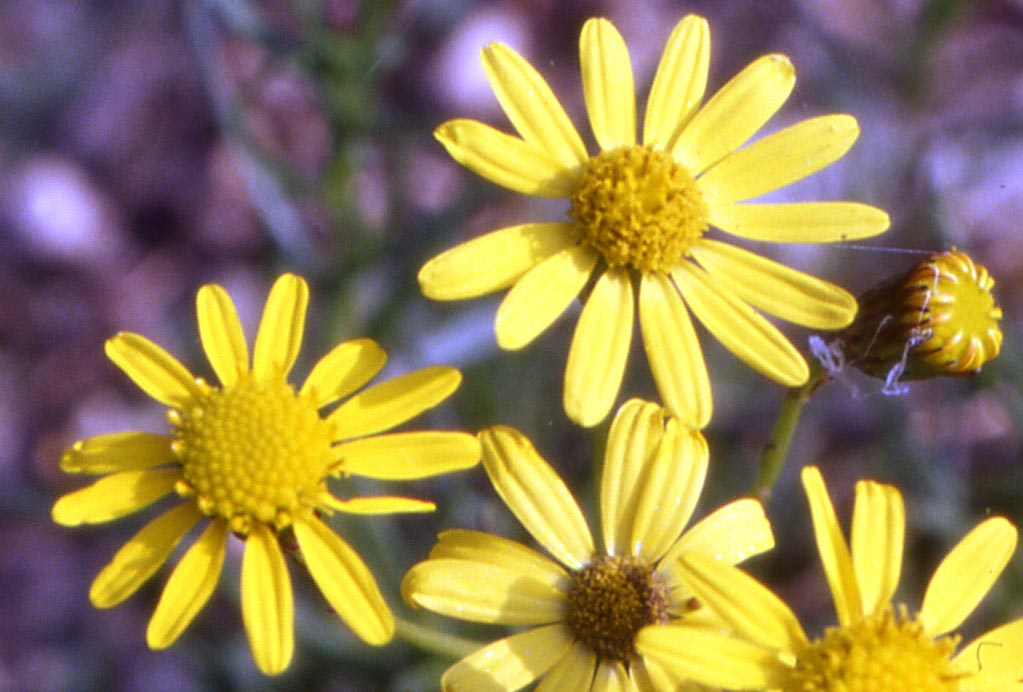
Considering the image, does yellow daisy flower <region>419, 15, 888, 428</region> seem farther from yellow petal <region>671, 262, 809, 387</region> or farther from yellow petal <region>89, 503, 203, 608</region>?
yellow petal <region>89, 503, 203, 608</region>

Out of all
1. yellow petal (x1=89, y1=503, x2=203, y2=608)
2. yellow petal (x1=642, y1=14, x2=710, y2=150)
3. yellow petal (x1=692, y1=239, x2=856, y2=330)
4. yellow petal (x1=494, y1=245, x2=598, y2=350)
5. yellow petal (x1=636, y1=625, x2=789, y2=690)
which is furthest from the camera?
yellow petal (x1=642, y1=14, x2=710, y2=150)

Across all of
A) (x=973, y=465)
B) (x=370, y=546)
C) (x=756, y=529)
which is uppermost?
(x=973, y=465)

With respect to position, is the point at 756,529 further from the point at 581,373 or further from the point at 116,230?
the point at 116,230

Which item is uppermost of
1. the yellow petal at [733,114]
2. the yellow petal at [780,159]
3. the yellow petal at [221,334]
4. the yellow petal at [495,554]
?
the yellow petal at [733,114]

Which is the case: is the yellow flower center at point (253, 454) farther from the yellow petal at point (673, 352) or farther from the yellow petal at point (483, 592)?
the yellow petal at point (673, 352)

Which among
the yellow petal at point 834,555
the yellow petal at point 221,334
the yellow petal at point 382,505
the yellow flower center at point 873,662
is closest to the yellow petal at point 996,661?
the yellow flower center at point 873,662

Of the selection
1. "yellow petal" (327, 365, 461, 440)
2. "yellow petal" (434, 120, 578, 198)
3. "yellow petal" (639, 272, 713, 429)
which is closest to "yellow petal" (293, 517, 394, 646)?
"yellow petal" (327, 365, 461, 440)

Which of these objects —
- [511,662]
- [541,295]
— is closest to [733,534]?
[511,662]

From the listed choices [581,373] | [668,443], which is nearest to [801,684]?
[668,443]
